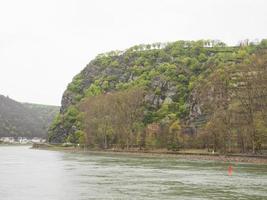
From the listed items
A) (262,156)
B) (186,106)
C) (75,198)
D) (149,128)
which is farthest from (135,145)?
(75,198)

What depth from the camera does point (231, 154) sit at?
10594 cm

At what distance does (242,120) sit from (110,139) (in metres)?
69.1

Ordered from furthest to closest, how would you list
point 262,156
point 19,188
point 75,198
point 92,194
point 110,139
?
point 110,139
point 262,156
point 19,188
point 92,194
point 75,198

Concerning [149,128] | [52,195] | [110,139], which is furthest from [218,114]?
[52,195]

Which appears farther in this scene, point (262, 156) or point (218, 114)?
point (218, 114)

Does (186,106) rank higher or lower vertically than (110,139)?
higher

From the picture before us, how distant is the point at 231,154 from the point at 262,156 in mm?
12112

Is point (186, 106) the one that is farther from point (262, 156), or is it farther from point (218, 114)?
point (262, 156)

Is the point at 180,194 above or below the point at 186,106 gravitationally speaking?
below

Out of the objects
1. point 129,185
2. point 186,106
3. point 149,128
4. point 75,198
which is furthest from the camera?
point 186,106

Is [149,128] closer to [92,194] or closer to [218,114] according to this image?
[218,114]

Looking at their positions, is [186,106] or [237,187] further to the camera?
[186,106]

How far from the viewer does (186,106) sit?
188625 millimetres

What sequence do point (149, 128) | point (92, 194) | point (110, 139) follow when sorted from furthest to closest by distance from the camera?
1. point (110, 139)
2. point (149, 128)
3. point (92, 194)
